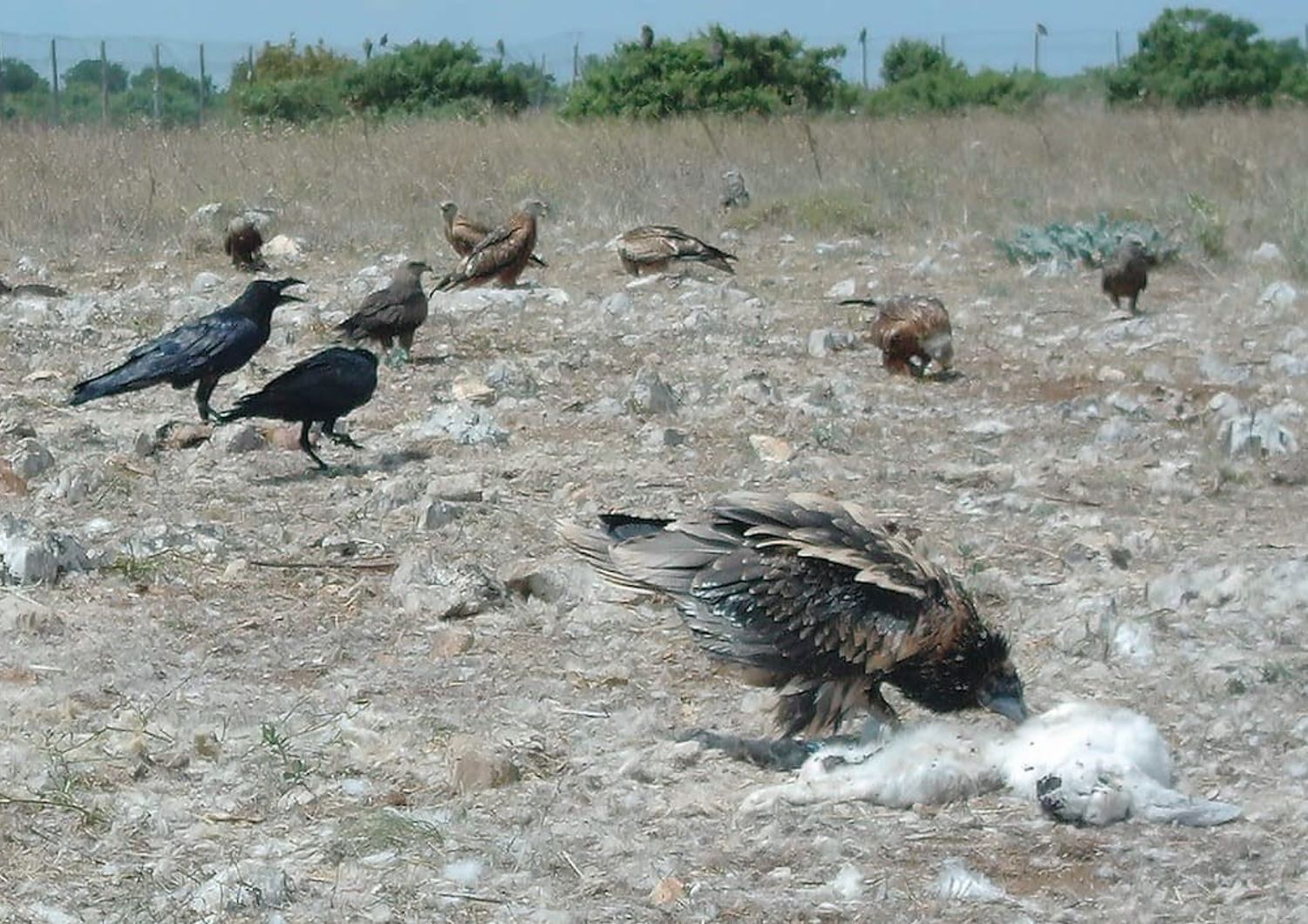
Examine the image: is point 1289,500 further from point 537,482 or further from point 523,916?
point 523,916

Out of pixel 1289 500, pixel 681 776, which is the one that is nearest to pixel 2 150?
pixel 1289 500

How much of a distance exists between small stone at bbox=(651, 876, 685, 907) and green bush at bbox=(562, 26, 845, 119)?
19.5 metres

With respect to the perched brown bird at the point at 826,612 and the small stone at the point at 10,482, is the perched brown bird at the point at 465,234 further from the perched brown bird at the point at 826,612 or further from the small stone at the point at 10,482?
the perched brown bird at the point at 826,612

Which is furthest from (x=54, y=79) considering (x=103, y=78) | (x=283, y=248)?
(x=283, y=248)

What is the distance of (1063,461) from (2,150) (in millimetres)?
11238

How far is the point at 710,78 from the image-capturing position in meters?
23.4

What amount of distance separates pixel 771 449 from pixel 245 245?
19.7ft

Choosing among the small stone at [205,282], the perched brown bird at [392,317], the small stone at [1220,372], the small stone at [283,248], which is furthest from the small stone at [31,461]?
the small stone at [283,248]

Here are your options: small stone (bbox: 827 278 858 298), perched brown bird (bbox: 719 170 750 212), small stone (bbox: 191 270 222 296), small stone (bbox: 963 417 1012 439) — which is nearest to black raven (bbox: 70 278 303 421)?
small stone (bbox: 963 417 1012 439)

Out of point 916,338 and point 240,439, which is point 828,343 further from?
point 240,439

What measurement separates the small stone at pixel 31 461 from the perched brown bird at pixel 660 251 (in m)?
4.93

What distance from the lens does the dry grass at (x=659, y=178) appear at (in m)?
13.0

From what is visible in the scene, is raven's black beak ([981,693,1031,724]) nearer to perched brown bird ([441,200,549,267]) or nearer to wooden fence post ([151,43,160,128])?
perched brown bird ([441,200,549,267])

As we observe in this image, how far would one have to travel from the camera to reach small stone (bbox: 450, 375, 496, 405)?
7938 millimetres
